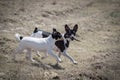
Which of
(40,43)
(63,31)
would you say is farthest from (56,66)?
(63,31)

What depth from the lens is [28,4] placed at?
16844 mm

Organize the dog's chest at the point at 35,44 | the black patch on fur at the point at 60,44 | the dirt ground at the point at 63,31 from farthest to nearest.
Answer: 1. the black patch on fur at the point at 60,44
2. the dog's chest at the point at 35,44
3. the dirt ground at the point at 63,31

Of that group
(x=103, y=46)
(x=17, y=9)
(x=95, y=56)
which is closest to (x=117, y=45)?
(x=103, y=46)

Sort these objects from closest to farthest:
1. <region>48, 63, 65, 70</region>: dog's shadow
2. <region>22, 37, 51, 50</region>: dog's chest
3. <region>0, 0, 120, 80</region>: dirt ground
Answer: <region>0, 0, 120, 80</region>: dirt ground
<region>22, 37, 51, 50</region>: dog's chest
<region>48, 63, 65, 70</region>: dog's shadow

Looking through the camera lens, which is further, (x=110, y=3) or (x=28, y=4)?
(x=110, y=3)

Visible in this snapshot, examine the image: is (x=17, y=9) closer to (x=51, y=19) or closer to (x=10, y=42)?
(x=51, y=19)

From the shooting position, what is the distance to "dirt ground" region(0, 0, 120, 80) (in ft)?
26.2

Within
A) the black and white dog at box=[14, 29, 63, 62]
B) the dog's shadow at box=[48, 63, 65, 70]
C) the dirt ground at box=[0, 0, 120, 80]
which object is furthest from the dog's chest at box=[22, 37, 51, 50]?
the dog's shadow at box=[48, 63, 65, 70]

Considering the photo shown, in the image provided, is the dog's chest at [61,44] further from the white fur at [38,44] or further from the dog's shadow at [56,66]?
the dog's shadow at [56,66]

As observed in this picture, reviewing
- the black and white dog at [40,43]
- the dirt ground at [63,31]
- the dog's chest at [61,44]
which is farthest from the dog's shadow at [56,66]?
the dog's chest at [61,44]

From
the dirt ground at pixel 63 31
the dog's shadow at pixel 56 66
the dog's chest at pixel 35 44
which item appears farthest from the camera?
the dog's shadow at pixel 56 66

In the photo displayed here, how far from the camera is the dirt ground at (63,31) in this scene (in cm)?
798

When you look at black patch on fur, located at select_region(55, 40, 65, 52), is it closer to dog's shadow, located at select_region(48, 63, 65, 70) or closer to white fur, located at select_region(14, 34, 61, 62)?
white fur, located at select_region(14, 34, 61, 62)

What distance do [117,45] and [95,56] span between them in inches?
73.2
